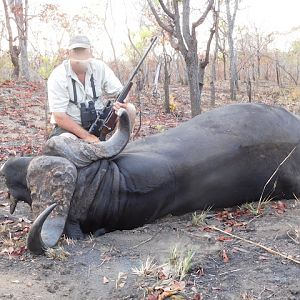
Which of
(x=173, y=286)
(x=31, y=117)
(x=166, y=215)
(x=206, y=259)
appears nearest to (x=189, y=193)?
(x=166, y=215)

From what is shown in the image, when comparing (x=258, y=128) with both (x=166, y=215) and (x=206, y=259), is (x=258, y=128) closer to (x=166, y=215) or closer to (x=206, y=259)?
(x=166, y=215)

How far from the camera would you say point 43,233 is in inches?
157

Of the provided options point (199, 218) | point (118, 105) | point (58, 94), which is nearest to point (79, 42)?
point (58, 94)

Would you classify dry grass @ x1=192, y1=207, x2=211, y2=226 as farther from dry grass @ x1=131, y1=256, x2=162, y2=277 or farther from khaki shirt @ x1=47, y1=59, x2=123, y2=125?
khaki shirt @ x1=47, y1=59, x2=123, y2=125

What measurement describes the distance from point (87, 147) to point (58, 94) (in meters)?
1.32

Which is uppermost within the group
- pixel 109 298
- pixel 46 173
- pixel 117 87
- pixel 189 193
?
pixel 117 87

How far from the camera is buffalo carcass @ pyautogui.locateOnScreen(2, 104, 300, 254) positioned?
4.11 m

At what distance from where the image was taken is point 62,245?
406 centimetres

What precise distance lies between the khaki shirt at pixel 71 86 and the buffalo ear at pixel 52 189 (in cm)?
138

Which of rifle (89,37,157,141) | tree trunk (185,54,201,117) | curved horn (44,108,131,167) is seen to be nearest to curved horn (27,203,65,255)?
curved horn (44,108,131,167)

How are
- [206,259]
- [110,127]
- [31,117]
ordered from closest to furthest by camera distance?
[206,259] < [110,127] < [31,117]

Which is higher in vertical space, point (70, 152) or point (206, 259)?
point (70, 152)

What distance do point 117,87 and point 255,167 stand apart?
6.12ft

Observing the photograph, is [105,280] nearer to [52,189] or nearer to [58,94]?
[52,189]
